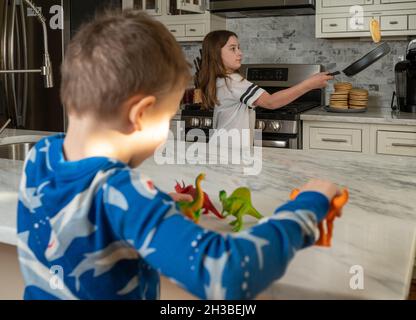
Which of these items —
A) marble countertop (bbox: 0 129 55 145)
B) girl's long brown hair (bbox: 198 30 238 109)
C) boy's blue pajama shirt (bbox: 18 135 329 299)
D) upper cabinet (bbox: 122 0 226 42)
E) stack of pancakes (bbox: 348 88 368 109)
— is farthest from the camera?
upper cabinet (bbox: 122 0 226 42)

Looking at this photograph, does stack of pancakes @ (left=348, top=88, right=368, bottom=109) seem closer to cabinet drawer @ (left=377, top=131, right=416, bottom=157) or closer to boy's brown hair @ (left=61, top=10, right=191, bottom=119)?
cabinet drawer @ (left=377, top=131, right=416, bottom=157)

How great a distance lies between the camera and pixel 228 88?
296 centimetres

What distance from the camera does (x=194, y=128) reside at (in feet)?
12.7

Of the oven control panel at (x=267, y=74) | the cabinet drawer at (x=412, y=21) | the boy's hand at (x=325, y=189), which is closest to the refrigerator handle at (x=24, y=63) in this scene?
the oven control panel at (x=267, y=74)

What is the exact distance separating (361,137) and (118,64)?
300 cm

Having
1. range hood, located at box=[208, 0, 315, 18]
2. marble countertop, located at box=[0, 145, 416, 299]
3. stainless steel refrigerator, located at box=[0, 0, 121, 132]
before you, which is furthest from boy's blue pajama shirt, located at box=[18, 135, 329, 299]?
stainless steel refrigerator, located at box=[0, 0, 121, 132]

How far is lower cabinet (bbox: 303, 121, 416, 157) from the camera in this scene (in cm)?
Answer: 334

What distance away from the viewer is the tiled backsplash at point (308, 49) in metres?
3.98

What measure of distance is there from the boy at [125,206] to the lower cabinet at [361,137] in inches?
111

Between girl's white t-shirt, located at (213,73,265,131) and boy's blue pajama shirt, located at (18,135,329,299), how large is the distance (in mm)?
2185

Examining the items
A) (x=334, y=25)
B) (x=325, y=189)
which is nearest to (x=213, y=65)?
(x=334, y=25)
